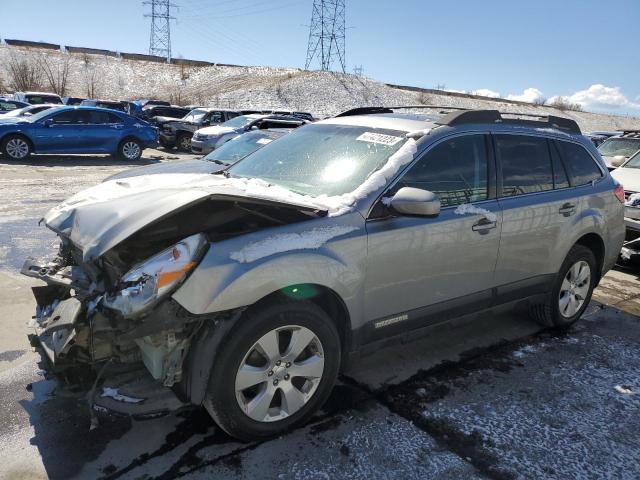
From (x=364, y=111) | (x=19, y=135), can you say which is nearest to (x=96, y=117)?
(x=19, y=135)

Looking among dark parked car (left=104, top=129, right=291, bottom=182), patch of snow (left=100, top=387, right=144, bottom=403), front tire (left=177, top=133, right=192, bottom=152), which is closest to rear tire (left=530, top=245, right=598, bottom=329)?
patch of snow (left=100, top=387, right=144, bottom=403)

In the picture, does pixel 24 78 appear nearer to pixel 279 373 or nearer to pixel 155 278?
pixel 155 278

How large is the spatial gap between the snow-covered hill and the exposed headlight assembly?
41.8 m

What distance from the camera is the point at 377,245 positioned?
3.07 meters

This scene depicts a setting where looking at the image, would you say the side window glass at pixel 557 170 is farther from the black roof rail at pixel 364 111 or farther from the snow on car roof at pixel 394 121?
the black roof rail at pixel 364 111

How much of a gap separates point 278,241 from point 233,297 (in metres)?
0.40

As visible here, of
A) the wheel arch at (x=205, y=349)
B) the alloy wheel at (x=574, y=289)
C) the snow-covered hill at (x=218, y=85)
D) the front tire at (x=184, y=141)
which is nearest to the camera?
the wheel arch at (x=205, y=349)

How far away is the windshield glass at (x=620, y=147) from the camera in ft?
35.6

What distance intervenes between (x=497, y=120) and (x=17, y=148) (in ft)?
47.2

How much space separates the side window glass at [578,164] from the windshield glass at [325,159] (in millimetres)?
1829

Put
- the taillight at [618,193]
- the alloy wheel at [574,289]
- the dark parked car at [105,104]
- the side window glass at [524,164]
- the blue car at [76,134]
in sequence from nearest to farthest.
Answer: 1. the side window glass at [524,164]
2. the alloy wheel at [574,289]
3. the taillight at [618,193]
4. the blue car at [76,134]
5. the dark parked car at [105,104]

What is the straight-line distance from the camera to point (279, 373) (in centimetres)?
281

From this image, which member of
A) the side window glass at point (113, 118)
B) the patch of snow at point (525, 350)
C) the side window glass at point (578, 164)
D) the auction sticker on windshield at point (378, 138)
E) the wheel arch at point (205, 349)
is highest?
the auction sticker on windshield at point (378, 138)

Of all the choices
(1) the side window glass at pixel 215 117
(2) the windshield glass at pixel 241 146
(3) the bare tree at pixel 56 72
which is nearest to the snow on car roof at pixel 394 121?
(2) the windshield glass at pixel 241 146
